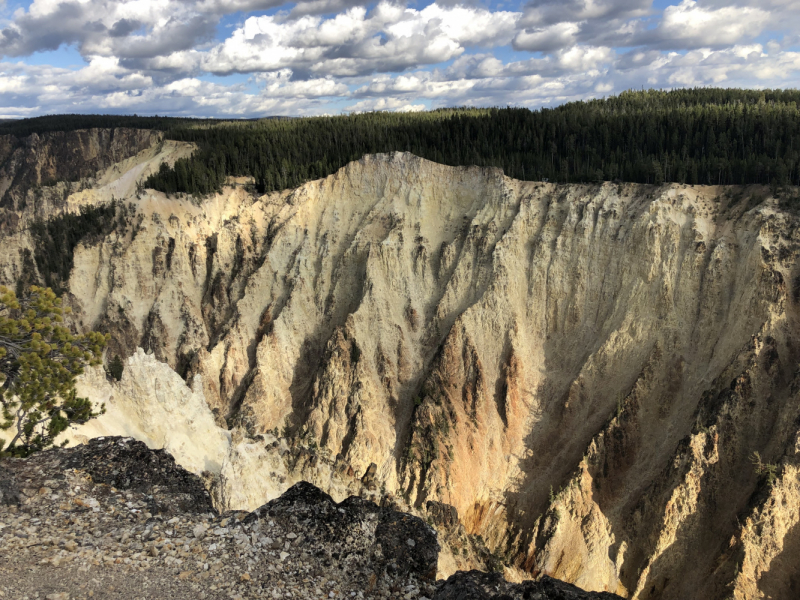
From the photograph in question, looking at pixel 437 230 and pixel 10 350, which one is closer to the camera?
pixel 10 350

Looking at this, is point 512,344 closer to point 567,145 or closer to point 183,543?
point 567,145

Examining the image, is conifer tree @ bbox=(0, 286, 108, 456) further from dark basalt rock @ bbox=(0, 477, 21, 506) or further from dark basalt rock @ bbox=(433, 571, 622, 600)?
dark basalt rock @ bbox=(433, 571, 622, 600)

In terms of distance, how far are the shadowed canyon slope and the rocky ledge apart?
11.7 m

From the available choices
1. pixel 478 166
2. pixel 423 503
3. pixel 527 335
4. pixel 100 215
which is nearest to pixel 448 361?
pixel 527 335

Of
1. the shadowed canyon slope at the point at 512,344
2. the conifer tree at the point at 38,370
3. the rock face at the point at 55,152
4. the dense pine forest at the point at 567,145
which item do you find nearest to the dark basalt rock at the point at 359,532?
the conifer tree at the point at 38,370

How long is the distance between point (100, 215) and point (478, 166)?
3271cm

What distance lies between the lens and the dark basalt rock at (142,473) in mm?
12102

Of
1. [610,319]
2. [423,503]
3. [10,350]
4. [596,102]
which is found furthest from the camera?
[596,102]

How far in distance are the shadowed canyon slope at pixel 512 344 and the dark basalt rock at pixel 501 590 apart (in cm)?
1484

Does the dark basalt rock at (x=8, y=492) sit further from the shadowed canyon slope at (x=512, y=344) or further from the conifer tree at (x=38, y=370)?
the shadowed canyon slope at (x=512, y=344)

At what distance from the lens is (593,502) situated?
31.6 metres

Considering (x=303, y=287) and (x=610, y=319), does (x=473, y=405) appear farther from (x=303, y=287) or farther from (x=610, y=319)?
(x=303, y=287)

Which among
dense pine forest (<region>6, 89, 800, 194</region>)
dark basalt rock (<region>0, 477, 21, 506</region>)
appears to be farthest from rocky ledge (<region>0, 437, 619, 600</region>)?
dense pine forest (<region>6, 89, 800, 194</region>)

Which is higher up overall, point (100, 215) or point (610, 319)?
point (100, 215)
